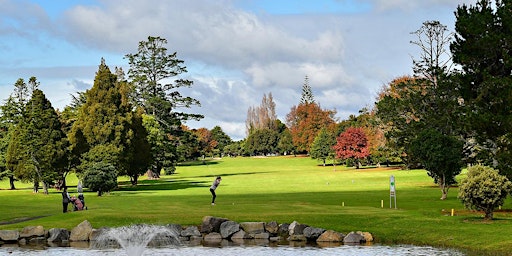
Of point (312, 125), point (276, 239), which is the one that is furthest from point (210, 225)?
point (312, 125)

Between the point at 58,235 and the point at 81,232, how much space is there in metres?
1.12

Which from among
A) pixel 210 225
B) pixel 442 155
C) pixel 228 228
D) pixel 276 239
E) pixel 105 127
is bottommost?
pixel 276 239

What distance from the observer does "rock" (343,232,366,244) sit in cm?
3185

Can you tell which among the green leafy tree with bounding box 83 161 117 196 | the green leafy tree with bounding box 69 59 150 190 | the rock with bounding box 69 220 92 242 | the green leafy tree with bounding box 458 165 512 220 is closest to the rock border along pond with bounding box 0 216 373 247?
the rock with bounding box 69 220 92 242

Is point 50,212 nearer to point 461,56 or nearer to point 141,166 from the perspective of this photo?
point 461,56

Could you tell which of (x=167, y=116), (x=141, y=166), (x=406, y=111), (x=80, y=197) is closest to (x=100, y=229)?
(x=80, y=197)

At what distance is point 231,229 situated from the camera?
3416cm

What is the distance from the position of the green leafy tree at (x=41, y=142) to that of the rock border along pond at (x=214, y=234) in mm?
33871

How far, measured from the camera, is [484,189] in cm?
3306

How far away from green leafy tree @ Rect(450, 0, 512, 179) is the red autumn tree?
257ft

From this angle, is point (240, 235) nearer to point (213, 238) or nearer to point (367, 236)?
point (213, 238)

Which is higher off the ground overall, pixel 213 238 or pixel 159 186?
pixel 159 186

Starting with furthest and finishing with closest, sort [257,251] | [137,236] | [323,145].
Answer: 1. [323,145]
2. [137,236]
3. [257,251]

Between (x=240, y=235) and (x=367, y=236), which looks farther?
(x=240, y=235)
